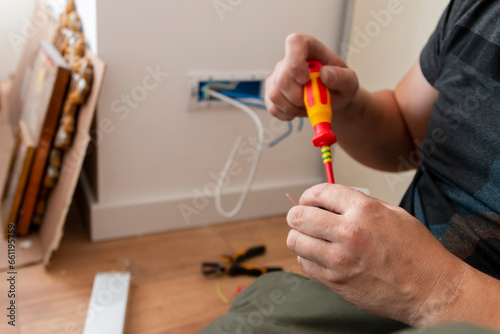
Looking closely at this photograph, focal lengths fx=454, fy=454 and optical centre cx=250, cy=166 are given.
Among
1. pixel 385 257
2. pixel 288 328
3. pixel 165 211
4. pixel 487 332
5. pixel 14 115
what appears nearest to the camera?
pixel 487 332

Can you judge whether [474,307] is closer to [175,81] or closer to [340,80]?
[340,80]

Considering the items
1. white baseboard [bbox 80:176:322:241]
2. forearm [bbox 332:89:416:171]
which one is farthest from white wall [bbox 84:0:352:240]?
forearm [bbox 332:89:416:171]

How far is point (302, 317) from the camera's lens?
24.3 inches

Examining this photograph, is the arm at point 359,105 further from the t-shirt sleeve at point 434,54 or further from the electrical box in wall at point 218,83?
the electrical box in wall at point 218,83

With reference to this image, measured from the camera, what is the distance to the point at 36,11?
1.69 metres

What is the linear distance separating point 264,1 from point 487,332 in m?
1.01

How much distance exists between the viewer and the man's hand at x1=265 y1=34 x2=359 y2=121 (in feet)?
2.15

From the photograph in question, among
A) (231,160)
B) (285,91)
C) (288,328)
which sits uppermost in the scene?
(285,91)

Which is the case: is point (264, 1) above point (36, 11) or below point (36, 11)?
above

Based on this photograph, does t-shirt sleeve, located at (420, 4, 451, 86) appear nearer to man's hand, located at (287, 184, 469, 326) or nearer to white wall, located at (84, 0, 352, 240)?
man's hand, located at (287, 184, 469, 326)

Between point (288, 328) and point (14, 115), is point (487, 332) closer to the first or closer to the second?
point (288, 328)

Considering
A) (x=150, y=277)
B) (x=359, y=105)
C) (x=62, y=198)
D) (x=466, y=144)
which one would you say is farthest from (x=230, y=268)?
(x=466, y=144)

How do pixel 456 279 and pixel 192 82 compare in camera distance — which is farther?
pixel 192 82

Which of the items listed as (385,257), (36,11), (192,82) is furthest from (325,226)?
(36,11)
